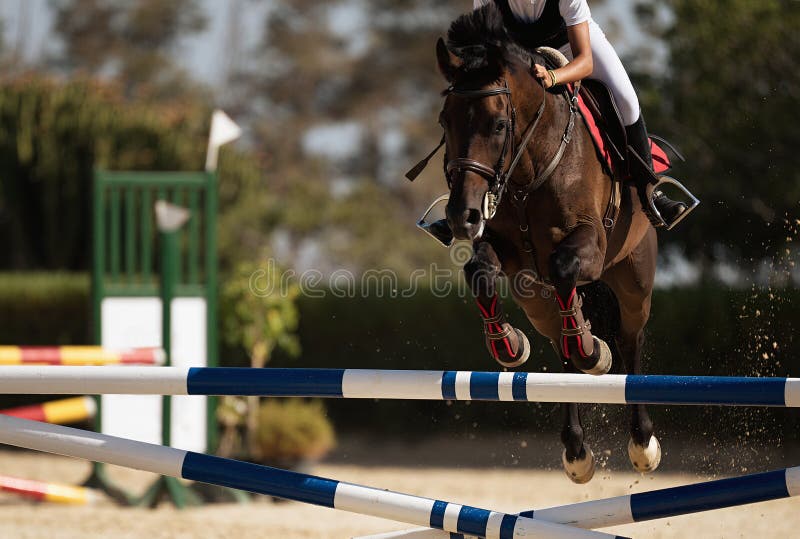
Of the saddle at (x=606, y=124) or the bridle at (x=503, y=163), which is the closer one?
the bridle at (x=503, y=163)

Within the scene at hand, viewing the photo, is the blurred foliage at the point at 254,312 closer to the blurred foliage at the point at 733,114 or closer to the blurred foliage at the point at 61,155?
the blurred foliage at the point at 733,114

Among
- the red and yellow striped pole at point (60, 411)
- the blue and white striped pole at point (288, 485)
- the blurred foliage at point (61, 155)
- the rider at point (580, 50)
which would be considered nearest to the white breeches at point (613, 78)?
the rider at point (580, 50)

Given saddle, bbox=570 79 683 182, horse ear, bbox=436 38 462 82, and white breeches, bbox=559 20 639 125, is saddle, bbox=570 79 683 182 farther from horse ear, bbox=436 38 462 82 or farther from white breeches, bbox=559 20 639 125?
horse ear, bbox=436 38 462 82

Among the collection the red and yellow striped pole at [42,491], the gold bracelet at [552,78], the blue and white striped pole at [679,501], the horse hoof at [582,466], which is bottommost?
the red and yellow striped pole at [42,491]

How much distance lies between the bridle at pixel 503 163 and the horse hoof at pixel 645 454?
51.2 inches

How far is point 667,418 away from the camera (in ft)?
24.4

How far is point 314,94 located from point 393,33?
272 cm

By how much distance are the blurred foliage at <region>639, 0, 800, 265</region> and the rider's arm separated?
6133mm

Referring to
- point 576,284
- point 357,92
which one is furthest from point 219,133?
point 357,92

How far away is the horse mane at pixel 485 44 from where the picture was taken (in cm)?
334

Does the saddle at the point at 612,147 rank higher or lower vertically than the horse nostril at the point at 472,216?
higher

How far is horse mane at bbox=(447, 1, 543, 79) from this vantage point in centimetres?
334

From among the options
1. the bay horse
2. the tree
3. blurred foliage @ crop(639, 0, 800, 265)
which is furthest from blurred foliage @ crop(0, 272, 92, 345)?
the tree

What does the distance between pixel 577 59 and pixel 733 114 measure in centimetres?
800
